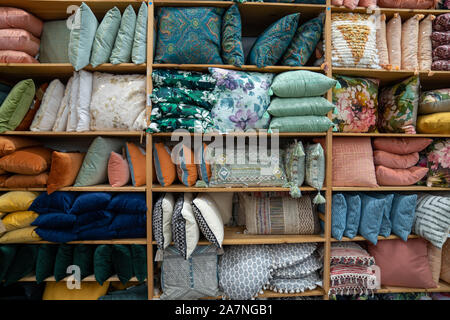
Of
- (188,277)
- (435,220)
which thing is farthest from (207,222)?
(435,220)

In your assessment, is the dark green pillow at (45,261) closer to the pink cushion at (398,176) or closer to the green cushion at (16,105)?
the green cushion at (16,105)

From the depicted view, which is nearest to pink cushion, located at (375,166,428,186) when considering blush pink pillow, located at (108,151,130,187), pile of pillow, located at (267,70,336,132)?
pile of pillow, located at (267,70,336,132)

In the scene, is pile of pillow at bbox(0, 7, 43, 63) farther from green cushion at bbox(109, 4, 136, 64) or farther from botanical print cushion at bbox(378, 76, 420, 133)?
botanical print cushion at bbox(378, 76, 420, 133)

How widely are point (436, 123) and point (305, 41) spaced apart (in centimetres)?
111

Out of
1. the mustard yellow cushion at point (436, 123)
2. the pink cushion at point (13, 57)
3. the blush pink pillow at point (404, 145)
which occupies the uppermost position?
the pink cushion at point (13, 57)

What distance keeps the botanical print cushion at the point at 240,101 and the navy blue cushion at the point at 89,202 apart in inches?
36.0

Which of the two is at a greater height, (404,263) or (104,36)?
(104,36)

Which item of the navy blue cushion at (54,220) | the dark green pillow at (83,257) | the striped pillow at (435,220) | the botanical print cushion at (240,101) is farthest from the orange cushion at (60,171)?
the striped pillow at (435,220)

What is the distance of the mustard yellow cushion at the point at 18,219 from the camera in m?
1.43

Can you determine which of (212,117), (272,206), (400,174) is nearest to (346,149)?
(400,174)

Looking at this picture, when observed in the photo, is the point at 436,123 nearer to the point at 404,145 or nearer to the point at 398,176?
the point at 404,145

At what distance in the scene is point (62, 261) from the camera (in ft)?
4.81

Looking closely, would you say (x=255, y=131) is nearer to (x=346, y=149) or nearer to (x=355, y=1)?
(x=346, y=149)

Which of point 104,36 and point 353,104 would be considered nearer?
point 104,36
